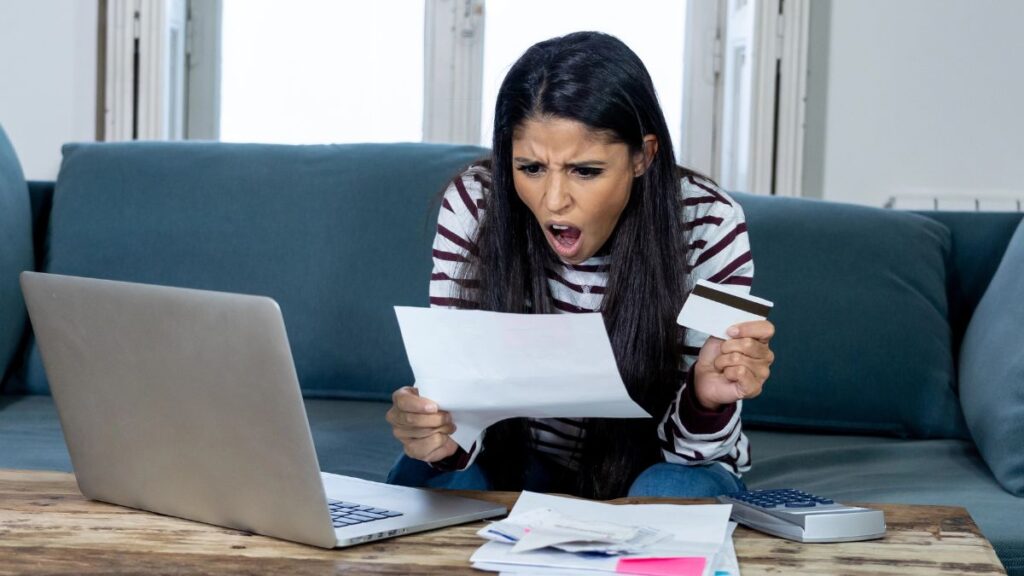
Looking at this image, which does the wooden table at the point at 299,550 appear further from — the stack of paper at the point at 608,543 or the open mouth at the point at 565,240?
the open mouth at the point at 565,240

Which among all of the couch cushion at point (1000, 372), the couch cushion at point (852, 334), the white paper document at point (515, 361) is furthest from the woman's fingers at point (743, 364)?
the couch cushion at point (852, 334)

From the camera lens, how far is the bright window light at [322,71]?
311 centimetres

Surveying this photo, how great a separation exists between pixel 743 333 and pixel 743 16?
1.99m

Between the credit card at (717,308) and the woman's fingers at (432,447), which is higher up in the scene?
the credit card at (717,308)

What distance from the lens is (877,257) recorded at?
6.31ft

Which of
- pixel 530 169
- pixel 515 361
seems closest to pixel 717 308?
pixel 515 361

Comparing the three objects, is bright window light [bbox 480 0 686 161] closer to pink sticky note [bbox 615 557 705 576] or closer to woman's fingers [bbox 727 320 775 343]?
woman's fingers [bbox 727 320 775 343]

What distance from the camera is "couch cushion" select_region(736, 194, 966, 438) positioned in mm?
1864

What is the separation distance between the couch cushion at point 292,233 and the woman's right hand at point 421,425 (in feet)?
2.58

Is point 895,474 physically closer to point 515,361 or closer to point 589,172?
point 589,172

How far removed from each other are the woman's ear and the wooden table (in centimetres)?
50

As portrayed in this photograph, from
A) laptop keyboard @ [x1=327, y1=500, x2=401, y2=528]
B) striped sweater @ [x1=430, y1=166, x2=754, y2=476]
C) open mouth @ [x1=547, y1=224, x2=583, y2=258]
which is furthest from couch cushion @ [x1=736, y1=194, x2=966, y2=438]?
laptop keyboard @ [x1=327, y1=500, x2=401, y2=528]

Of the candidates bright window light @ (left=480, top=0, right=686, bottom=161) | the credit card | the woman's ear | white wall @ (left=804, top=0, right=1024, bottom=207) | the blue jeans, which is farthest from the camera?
bright window light @ (left=480, top=0, right=686, bottom=161)

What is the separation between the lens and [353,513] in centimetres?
97
